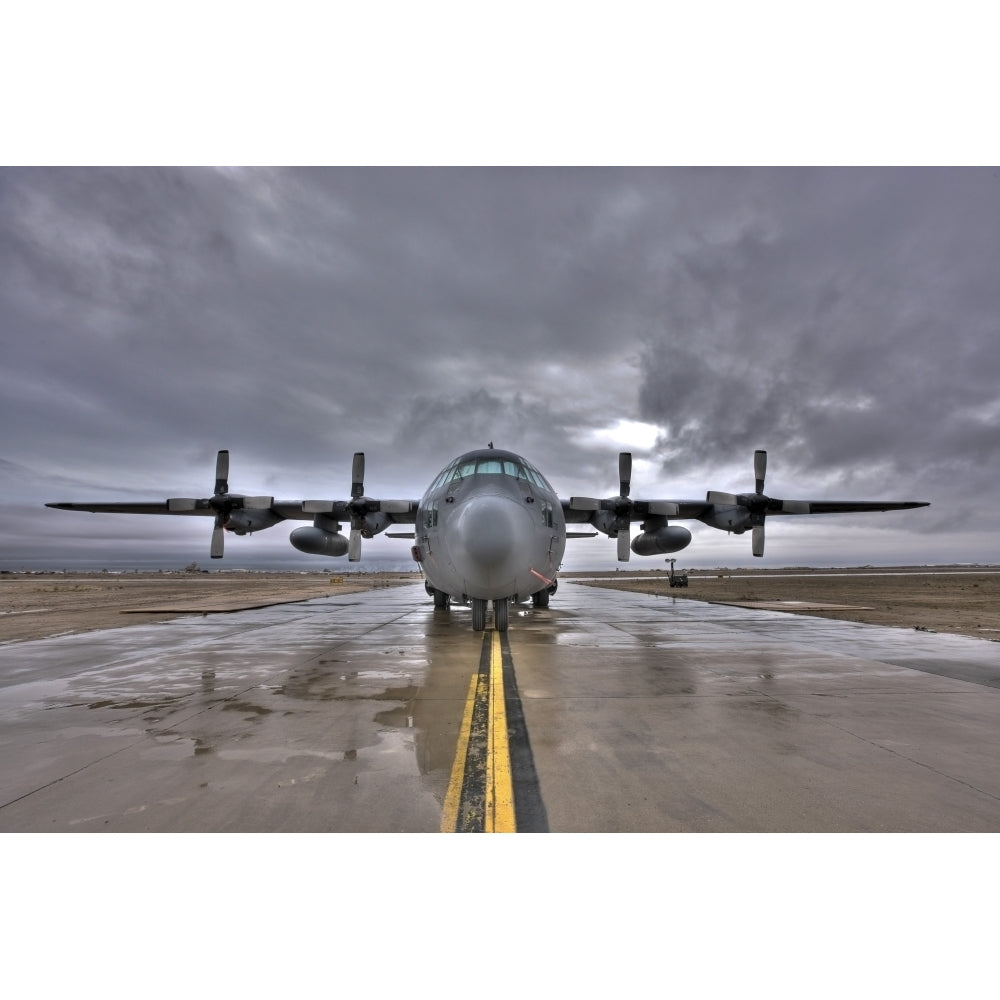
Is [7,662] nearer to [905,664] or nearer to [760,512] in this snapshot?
[905,664]

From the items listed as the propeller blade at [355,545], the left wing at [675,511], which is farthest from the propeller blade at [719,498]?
the propeller blade at [355,545]

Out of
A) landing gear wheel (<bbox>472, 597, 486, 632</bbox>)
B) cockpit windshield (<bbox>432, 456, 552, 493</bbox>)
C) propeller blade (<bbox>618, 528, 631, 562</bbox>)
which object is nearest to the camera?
cockpit windshield (<bbox>432, 456, 552, 493</bbox>)

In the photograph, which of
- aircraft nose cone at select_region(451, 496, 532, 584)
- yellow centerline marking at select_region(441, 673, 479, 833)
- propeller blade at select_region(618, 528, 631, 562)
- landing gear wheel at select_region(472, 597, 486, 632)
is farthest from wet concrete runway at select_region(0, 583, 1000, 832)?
propeller blade at select_region(618, 528, 631, 562)

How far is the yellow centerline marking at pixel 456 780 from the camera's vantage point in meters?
3.29

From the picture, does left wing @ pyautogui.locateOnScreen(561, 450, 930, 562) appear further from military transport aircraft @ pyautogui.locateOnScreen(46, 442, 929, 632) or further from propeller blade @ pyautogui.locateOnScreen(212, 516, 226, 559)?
propeller blade @ pyautogui.locateOnScreen(212, 516, 226, 559)

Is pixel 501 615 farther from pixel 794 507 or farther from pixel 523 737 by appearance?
pixel 794 507

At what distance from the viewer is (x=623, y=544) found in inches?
823

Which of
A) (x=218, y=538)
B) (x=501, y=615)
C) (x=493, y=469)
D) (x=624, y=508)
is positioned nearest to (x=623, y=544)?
(x=624, y=508)

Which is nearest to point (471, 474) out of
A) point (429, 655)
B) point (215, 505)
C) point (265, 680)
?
point (429, 655)

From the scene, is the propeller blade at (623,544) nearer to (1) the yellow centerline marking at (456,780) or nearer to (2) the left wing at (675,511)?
(2) the left wing at (675,511)

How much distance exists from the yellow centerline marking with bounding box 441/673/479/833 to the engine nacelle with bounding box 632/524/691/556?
17.2 metres

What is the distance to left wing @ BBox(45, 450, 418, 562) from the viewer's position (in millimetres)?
21266

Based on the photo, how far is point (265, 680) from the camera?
7602 mm

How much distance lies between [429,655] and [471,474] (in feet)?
13.8
